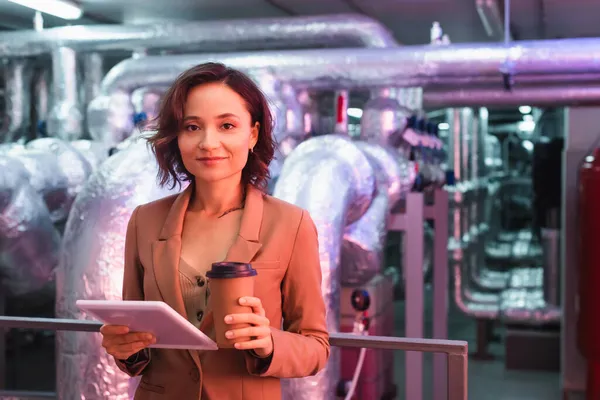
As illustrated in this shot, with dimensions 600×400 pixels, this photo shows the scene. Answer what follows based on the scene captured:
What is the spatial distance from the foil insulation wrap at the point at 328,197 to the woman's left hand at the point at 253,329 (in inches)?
50.6

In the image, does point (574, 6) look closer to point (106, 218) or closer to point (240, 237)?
point (106, 218)

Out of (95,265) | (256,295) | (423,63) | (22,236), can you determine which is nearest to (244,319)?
(256,295)

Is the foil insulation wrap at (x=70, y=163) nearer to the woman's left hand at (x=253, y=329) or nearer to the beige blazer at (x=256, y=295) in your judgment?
the beige blazer at (x=256, y=295)

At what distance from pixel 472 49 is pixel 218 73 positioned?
101 inches

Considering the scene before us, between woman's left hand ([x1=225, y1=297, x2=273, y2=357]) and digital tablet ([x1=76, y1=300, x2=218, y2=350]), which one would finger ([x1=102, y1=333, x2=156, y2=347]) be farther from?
woman's left hand ([x1=225, y1=297, x2=273, y2=357])

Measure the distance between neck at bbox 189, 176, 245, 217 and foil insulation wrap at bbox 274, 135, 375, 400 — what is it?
120 centimetres

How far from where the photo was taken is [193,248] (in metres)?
1.15

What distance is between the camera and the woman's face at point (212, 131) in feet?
3.69

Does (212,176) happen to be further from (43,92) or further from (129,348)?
(43,92)

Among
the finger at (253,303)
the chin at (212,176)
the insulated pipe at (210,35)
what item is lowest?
the finger at (253,303)

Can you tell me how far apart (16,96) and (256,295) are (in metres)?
3.97

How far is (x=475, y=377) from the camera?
16.1 ft

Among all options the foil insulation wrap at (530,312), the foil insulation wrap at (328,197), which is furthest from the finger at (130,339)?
the foil insulation wrap at (530,312)

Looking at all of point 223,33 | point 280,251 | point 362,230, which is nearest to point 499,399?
point 362,230
